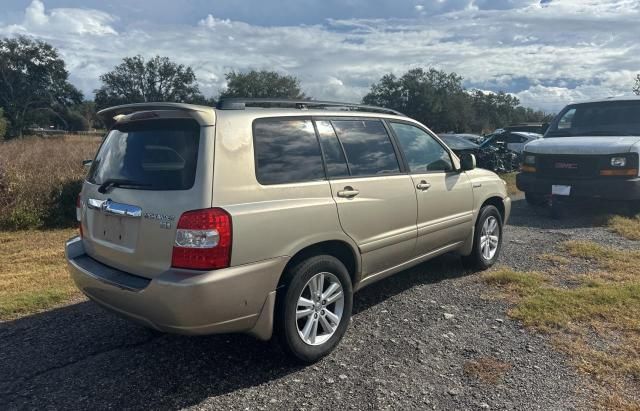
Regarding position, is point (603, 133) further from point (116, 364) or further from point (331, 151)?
point (116, 364)

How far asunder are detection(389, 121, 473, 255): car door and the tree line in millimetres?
52359

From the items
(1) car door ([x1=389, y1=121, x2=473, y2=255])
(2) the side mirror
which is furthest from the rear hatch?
(2) the side mirror

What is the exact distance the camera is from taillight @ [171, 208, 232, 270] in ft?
9.21

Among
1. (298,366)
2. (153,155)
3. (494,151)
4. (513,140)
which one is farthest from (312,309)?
(513,140)

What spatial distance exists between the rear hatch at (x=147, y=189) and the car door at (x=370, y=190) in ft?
3.50

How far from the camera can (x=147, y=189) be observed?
3045 millimetres

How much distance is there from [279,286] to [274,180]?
0.70 meters

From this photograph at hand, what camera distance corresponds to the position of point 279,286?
3186mm

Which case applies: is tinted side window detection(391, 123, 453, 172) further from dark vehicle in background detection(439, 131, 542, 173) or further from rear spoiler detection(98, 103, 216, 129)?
dark vehicle in background detection(439, 131, 542, 173)

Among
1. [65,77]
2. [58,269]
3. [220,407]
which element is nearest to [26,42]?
[65,77]

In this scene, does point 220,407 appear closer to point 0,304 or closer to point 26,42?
point 0,304

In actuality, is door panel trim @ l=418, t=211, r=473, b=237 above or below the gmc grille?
below

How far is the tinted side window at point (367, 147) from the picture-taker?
12.7 feet

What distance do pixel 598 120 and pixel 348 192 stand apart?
24.2 feet
